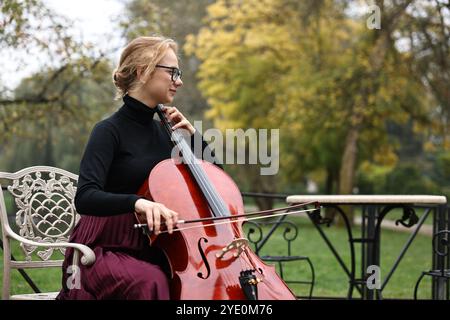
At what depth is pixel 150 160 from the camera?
9.69 ft

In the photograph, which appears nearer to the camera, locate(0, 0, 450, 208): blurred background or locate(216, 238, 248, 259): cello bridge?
locate(216, 238, 248, 259): cello bridge

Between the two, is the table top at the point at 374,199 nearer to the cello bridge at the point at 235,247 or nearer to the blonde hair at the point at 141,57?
the blonde hair at the point at 141,57

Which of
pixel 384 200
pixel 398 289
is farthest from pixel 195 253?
pixel 398 289

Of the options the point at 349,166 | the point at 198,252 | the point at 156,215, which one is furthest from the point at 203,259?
the point at 349,166

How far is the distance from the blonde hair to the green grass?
4.89 ft

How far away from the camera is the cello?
2.49 meters

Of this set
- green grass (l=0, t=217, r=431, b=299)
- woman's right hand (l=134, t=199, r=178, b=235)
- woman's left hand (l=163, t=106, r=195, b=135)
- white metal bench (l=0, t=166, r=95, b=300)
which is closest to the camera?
woman's right hand (l=134, t=199, r=178, b=235)

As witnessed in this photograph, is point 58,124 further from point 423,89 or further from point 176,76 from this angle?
point 423,89

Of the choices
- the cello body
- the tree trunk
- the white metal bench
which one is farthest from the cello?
→ the tree trunk

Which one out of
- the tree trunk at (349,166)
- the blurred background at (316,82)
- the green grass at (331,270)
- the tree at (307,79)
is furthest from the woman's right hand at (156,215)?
the tree trunk at (349,166)

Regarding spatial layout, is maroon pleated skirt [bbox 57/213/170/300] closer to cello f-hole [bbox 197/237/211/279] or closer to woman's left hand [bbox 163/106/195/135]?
cello f-hole [bbox 197/237/211/279]

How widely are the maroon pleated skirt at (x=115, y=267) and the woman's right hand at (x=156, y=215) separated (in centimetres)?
23

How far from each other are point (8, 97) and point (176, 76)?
6536mm

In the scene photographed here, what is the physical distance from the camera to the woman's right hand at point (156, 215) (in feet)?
8.03
